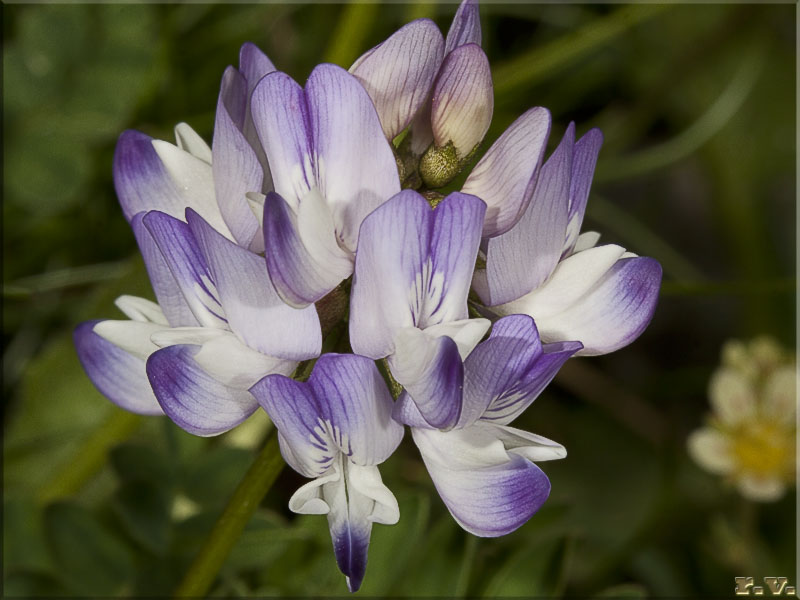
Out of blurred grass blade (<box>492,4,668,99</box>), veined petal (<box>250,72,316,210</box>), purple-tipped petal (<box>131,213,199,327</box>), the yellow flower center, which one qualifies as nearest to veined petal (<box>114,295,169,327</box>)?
purple-tipped petal (<box>131,213,199,327</box>)

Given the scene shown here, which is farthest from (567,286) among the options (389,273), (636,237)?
(636,237)

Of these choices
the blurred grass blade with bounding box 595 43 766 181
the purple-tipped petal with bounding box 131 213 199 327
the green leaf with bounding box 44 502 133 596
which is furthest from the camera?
the blurred grass blade with bounding box 595 43 766 181

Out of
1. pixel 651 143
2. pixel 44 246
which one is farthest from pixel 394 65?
pixel 651 143

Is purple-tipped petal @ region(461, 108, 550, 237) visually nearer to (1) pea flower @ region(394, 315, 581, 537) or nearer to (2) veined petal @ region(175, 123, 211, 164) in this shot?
(1) pea flower @ region(394, 315, 581, 537)

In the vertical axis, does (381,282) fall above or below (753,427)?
above

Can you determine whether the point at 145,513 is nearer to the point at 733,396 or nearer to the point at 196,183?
the point at 196,183

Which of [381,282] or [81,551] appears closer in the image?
[381,282]

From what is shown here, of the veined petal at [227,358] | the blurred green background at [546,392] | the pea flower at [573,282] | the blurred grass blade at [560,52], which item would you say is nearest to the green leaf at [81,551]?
the blurred green background at [546,392]

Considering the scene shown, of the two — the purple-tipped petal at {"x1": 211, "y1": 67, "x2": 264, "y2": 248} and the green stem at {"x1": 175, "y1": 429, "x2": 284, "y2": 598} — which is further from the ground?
the purple-tipped petal at {"x1": 211, "y1": 67, "x2": 264, "y2": 248}
